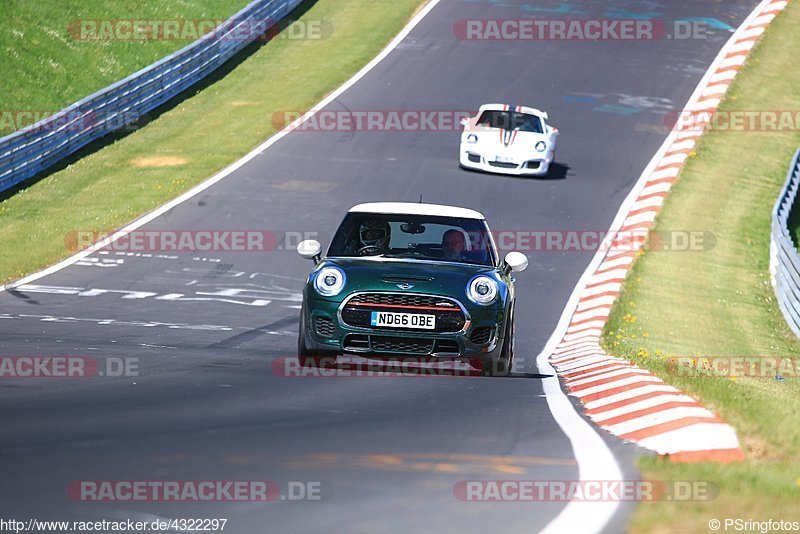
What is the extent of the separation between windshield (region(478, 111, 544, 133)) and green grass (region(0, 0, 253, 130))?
32.6 ft

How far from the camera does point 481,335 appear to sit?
35.2 feet

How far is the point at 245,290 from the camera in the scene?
1772 centimetres

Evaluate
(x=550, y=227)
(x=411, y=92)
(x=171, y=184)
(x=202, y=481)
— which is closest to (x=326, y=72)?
(x=411, y=92)

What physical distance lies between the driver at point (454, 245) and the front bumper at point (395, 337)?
932mm

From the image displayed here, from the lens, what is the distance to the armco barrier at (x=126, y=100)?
965 inches

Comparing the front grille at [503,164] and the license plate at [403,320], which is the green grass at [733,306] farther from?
the front grille at [503,164]

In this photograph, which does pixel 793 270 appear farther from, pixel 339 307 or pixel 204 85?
pixel 204 85

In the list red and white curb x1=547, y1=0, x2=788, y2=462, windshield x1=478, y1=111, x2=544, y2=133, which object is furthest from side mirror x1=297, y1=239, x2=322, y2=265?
windshield x1=478, y1=111, x2=544, y2=133

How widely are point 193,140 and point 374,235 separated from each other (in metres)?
17.0

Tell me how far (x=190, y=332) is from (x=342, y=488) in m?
8.00

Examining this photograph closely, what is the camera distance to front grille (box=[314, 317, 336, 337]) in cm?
1063

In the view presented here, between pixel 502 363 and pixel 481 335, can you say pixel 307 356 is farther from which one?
pixel 502 363

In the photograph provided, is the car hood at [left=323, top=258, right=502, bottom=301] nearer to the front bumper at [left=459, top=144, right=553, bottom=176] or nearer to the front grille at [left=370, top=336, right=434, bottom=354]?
the front grille at [left=370, top=336, right=434, bottom=354]

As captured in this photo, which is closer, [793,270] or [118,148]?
[793,270]
